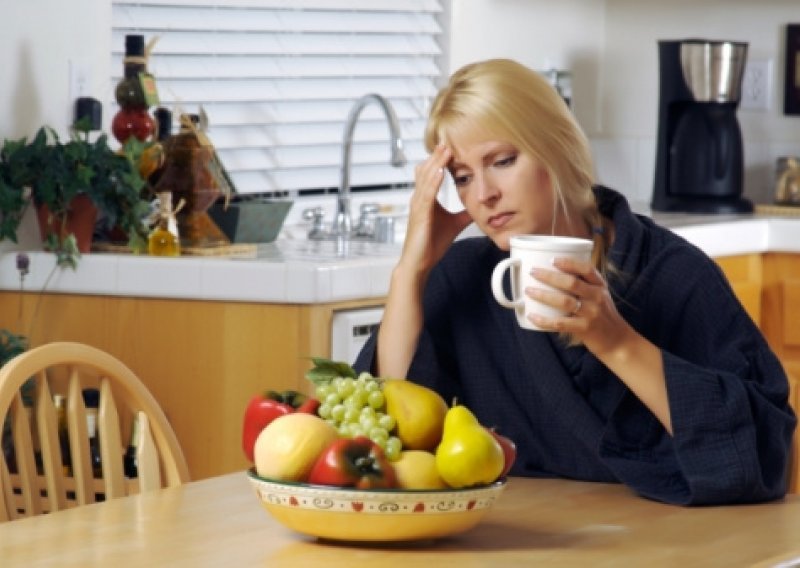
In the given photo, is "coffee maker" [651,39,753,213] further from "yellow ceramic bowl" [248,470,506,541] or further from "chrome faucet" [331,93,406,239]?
"yellow ceramic bowl" [248,470,506,541]

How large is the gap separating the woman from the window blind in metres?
1.45

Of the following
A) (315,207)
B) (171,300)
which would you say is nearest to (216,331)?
(171,300)

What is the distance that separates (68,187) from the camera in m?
3.07

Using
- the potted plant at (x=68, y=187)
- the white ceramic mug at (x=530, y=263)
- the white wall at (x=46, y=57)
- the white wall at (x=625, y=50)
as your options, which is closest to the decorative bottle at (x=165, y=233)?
the potted plant at (x=68, y=187)

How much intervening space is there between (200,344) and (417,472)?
1535mm

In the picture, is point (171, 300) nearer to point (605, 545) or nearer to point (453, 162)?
point (453, 162)

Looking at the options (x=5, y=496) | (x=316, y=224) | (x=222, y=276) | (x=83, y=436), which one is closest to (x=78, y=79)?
(x=222, y=276)

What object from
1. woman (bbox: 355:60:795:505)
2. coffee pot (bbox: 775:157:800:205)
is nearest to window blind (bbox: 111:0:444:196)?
coffee pot (bbox: 775:157:800:205)

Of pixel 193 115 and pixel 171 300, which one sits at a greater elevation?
pixel 193 115

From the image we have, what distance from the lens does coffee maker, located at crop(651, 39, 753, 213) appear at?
435 cm

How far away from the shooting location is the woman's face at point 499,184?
2027mm

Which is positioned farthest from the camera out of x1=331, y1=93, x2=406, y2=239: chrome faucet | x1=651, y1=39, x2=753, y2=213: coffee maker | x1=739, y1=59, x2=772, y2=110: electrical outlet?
x1=739, y1=59, x2=772, y2=110: electrical outlet

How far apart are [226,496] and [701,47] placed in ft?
9.25

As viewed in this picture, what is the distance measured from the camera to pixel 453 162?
2.05 meters
